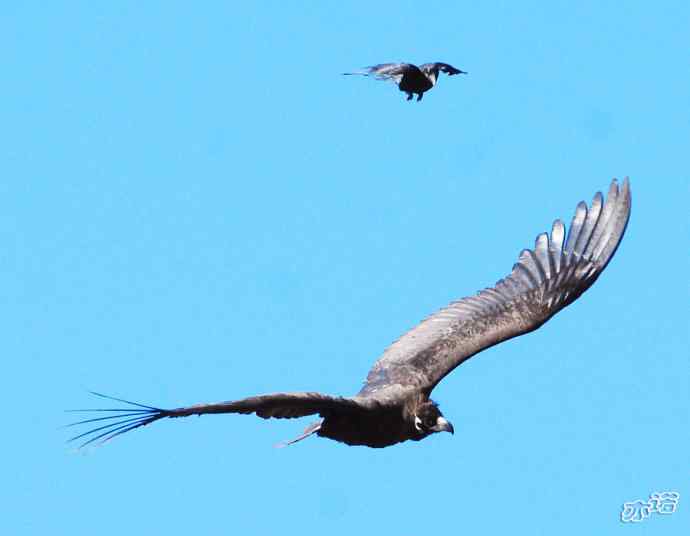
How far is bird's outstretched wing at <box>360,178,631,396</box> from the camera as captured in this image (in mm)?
26250

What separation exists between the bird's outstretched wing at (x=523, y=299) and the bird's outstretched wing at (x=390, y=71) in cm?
314

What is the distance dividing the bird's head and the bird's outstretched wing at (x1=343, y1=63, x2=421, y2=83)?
441 centimetres

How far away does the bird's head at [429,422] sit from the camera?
80.3 ft

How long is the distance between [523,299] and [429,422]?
372 centimetres

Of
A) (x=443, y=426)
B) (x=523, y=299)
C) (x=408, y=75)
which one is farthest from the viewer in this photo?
(x=523, y=299)

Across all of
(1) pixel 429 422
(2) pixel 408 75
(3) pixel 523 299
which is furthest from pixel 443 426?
(2) pixel 408 75

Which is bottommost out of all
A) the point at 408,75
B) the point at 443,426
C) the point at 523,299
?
the point at 443,426

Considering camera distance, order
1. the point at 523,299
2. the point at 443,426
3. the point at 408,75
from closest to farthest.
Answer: the point at 443,426
the point at 408,75
the point at 523,299

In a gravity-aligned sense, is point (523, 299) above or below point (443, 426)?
above

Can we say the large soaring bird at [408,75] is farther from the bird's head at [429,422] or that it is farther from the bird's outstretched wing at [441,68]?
the bird's head at [429,422]

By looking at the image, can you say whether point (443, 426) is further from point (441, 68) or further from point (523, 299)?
point (441, 68)

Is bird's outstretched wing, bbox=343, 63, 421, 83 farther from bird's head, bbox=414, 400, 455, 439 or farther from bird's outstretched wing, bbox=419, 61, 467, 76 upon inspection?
bird's head, bbox=414, 400, 455, 439

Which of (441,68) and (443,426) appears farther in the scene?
(441,68)

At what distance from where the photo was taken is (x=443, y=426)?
2448cm
